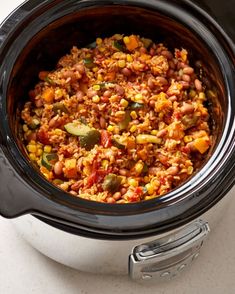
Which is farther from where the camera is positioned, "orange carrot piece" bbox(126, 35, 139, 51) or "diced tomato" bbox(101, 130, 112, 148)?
"orange carrot piece" bbox(126, 35, 139, 51)

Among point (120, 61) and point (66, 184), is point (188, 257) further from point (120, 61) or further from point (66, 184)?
point (120, 61)

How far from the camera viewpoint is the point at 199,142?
148cm

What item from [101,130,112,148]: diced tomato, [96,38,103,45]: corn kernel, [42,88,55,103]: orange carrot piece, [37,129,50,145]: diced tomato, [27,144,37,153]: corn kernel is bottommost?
[27,144,37,153]: corn kernel

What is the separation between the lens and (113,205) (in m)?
1.28

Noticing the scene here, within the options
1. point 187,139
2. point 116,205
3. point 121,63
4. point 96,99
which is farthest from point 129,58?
point 116,205

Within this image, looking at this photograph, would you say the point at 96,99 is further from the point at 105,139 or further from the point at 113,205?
the point at 113,205

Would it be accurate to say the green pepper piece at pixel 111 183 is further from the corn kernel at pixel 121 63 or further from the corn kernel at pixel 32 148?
the corn kernel at pixel 121 63

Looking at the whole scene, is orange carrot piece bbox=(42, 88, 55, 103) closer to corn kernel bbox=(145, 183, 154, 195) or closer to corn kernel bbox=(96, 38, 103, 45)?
corn kernel bbox=(96, 38, 103, 45)

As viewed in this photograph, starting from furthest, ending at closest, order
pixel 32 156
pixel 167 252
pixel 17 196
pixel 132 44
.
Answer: pixel 132 44, pixel 32 156, pixel 167 252, pixel 17 196

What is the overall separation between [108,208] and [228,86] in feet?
1.33

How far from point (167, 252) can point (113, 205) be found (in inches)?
7.9

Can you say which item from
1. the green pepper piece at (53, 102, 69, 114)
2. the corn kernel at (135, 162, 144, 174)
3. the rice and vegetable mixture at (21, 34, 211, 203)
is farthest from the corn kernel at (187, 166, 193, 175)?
the green pepper piece at (53, 102, 69, 114)

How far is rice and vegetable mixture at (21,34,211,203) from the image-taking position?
1454 millimetres

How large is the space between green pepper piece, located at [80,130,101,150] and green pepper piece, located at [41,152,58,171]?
7cm
